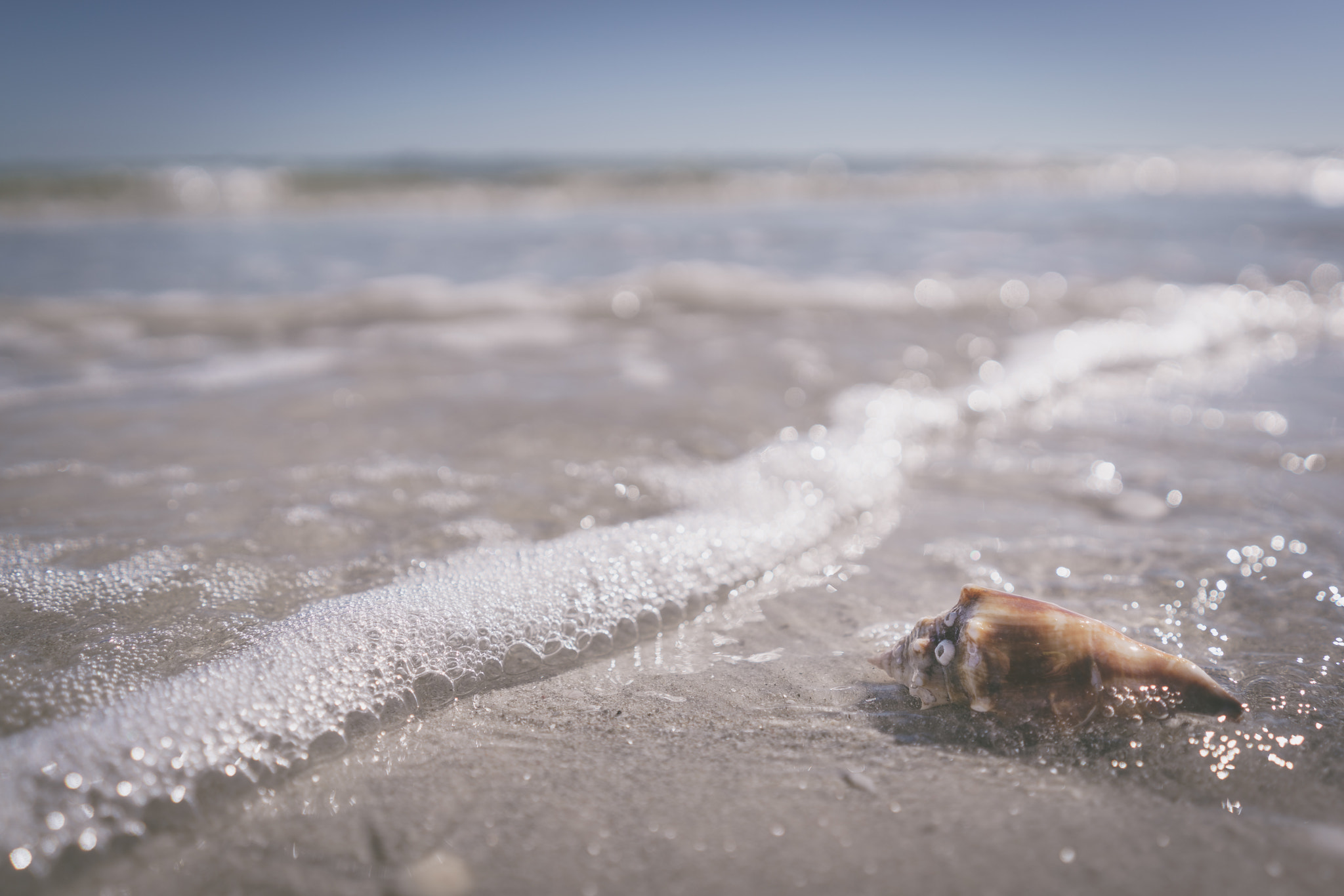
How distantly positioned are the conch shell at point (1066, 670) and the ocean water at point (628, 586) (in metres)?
0.05

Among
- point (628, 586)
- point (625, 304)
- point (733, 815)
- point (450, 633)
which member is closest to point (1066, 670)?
point (733, 815)

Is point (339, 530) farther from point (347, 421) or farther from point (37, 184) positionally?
point (37, 184)

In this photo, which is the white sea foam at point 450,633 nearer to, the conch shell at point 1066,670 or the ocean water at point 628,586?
the ocean water at point 628,586

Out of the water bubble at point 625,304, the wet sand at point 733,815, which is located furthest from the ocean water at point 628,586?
the water bubble at point 625,304

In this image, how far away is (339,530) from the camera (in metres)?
2.05

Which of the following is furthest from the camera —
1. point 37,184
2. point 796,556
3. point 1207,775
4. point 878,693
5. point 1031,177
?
point 1031,177

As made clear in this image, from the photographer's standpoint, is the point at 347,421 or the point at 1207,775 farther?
the point at 347,421

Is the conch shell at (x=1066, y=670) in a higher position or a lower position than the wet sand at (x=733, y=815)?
higher

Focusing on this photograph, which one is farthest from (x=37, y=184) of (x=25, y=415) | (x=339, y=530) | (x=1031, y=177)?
(x=1031, y=177)

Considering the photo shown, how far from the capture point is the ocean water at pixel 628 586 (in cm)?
114

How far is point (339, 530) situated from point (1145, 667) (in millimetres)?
1857

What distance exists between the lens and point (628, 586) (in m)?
1.81

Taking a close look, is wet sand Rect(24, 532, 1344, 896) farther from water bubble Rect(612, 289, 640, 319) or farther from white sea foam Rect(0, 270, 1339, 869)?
water bubble Rect(612, 289, 640, 319)

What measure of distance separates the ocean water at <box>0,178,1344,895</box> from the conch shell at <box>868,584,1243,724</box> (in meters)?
0.05
